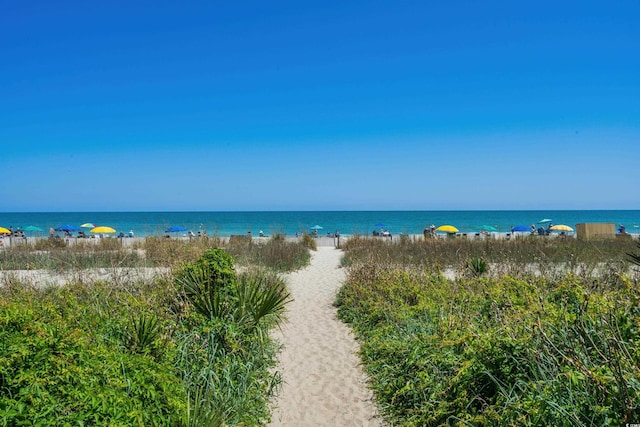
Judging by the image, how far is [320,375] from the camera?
6598 mm

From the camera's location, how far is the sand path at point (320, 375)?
17.4ft

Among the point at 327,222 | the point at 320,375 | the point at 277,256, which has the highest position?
the point at 277,256

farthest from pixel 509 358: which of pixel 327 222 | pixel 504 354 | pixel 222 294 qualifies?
pixel 327 222

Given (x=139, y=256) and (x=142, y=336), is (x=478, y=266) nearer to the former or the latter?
(x=142, y=336)

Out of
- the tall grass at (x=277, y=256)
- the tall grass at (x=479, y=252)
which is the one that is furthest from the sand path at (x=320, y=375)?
the tall grass at (x=277, y=256)

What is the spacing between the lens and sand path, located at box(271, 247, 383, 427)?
5293mm

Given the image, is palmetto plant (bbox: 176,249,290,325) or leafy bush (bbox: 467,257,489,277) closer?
palmetto plant (bbox: 176,249,290,325)

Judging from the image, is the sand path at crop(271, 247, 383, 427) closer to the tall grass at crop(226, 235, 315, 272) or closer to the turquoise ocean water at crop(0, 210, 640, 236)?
the tall grass at crop(226, 235, 315, 272)

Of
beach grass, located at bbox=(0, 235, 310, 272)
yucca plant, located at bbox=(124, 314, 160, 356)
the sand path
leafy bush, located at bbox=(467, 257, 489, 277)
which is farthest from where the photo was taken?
beach grass, located at bbox=(0, 235, 310, 272)

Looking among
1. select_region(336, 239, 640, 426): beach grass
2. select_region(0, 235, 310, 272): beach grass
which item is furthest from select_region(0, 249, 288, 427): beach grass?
select_region(0, 235, 310, 272): beach grass

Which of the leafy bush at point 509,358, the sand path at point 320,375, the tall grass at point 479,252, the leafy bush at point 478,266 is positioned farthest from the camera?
the tall grass at point 479,252

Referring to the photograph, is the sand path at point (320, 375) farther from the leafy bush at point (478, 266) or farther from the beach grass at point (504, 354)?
the leafy bush at point (478, 266)

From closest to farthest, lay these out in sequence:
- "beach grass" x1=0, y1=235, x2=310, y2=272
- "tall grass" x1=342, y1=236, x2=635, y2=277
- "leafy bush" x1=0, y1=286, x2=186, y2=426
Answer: "leafy bush" x1=0, y1=286, x2=186, y2=426 < "beach grass" x1=0, y1=235, x2=310, y2=272 < "tall grass" x1=342, y1=236, x2=635, y2=277

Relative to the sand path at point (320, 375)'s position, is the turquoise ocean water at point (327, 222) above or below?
below
